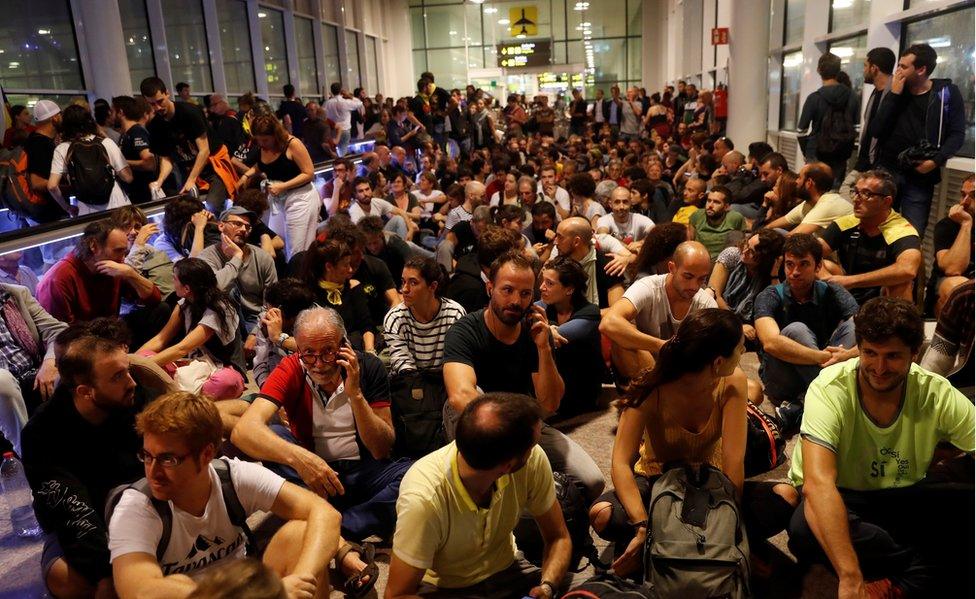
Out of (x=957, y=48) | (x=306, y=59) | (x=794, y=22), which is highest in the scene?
(x=306, y=59)

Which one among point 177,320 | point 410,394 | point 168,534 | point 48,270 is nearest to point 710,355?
point 410,394

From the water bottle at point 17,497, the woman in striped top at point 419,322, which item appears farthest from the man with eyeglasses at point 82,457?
the woman in striped top at point 419,322

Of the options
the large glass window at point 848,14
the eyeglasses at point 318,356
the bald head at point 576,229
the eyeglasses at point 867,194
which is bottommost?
the eyeglasses at point 318,356

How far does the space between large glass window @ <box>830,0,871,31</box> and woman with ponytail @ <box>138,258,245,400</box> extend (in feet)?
25.7

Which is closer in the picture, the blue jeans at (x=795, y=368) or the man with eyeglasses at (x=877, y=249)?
the blue jeans at (x=795, y=368)

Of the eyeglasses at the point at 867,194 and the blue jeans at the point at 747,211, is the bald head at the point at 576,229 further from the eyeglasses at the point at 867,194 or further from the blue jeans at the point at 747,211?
the blue jeans at the point at 747,211

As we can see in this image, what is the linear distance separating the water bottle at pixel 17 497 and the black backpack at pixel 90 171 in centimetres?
261

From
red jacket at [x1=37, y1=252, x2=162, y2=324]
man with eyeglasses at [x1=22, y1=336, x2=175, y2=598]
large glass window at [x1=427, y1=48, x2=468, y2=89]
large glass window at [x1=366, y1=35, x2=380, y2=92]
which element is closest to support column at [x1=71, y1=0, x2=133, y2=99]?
red jacket at [x1=37, y1=252, x2=162, y2=324]

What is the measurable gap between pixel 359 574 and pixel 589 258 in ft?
9.30

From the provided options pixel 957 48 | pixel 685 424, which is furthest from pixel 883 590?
pixel 957 48

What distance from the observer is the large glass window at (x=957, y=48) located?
6.29 meters

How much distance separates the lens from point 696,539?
2613 mm

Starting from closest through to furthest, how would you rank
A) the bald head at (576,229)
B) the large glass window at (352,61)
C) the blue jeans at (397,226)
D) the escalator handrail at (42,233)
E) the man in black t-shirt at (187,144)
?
the escalator handrail at (42,233) → the bald head at (576,229) → the man in black t-shirt at (187,144) → the blue jeans at (397,226) → the large glass window at (352,61)

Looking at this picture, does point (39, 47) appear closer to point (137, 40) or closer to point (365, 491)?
point (137, 40)
